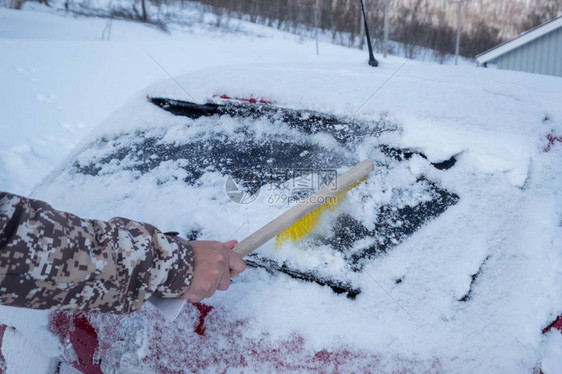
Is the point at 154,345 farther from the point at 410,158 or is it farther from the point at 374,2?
the point at 374,2

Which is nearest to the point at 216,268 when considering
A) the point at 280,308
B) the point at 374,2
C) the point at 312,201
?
the point at 280,308

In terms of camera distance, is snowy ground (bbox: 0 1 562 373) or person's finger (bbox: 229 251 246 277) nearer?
snowy ground (bbox: 0 1 562 373)

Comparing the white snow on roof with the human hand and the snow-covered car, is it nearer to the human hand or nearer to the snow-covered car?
the snow-covered car

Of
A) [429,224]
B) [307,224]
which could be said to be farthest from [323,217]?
[429,224]

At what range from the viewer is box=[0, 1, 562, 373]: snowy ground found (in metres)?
1.09

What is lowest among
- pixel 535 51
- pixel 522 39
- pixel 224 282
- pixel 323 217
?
pixel 224 282

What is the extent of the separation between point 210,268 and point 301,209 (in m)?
0.38

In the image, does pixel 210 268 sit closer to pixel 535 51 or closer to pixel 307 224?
pixel 307 224

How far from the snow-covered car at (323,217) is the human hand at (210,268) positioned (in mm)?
79

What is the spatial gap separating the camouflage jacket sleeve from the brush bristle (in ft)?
1.18

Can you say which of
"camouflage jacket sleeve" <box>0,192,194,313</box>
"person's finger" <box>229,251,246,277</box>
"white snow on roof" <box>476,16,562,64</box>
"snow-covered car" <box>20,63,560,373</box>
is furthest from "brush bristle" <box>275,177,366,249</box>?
"white snow on roof" <box>476,16,562,64</box>

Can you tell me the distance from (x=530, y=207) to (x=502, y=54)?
1308 cm

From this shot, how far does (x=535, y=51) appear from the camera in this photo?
38.2 ft

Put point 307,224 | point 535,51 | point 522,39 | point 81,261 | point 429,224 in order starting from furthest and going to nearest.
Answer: point 535,51
point 522,39
point 307,224
point 429,224
point 81,261
